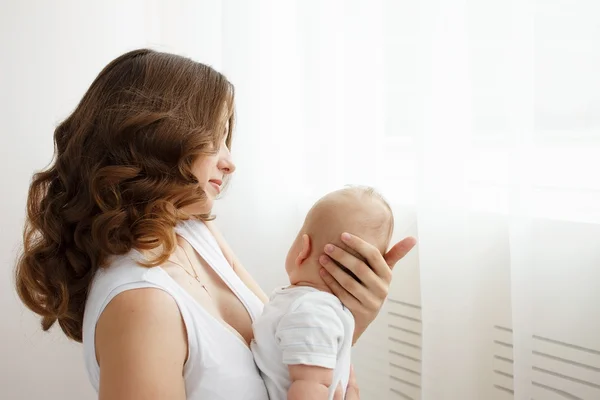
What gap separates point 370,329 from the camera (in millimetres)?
1970

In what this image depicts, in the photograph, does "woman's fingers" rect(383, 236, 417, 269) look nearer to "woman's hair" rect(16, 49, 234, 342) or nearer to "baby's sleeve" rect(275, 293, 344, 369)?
"baby's sleeve" rect(275, 293, 344, 369)

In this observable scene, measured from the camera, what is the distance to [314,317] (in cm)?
105

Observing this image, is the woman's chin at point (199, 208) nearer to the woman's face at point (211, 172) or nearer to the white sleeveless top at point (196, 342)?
the woman's face at point (211, 172)

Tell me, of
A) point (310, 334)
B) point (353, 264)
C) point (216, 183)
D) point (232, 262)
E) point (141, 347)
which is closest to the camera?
point (141, 347)

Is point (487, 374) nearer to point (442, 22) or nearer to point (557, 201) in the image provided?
point (557, 201)

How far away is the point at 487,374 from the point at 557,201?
49 centimetres

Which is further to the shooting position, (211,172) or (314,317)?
(211,172)

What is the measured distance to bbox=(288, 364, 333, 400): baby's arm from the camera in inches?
39.7

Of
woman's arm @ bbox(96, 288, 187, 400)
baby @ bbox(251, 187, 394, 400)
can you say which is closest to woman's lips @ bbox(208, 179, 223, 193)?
baby @ bbox(251, 187, 394, 400)

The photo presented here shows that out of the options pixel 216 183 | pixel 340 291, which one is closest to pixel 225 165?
pixel 216 183

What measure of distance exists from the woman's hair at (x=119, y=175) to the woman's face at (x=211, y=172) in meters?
0.03

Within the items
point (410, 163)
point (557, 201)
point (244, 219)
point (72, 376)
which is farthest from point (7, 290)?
point (557, 201)

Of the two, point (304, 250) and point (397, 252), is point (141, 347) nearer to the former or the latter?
point (304, 250)

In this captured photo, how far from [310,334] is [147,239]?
0.34m
